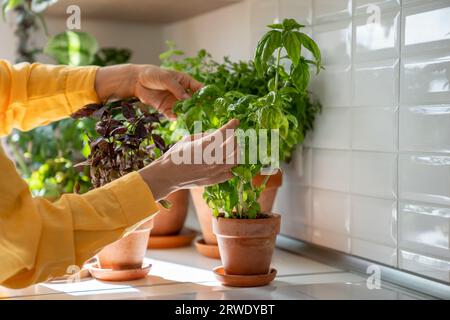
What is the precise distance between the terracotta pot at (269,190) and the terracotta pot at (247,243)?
0.62 feet

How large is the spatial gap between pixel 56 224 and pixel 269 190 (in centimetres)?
69

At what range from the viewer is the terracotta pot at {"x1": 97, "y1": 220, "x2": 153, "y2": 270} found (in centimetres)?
136

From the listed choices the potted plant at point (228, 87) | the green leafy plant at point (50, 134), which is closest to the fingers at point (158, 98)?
the potted plant at point (228, 87)

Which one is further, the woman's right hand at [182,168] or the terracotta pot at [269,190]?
the terracotta pot at [269,190]

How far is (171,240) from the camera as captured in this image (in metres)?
1.68

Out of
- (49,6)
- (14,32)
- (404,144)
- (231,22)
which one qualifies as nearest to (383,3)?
(404,144)

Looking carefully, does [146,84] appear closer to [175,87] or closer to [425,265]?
[175,87]

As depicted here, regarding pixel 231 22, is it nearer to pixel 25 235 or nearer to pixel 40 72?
pixel 40 72

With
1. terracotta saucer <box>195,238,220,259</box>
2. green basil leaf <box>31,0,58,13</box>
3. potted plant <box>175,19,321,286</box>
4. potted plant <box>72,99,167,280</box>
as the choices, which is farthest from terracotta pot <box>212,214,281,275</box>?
green basil leaf <box>31,0,58,13</box>

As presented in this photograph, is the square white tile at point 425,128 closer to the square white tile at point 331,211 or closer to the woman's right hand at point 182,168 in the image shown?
the square white tile at point 331,211

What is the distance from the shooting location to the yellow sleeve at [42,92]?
1337 millimetres

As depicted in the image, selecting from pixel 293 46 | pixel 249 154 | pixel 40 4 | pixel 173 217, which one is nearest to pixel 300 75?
pixel 293 46

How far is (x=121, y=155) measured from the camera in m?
1.31

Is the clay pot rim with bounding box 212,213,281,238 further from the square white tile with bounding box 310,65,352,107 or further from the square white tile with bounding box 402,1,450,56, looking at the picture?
the square white tile with bounding box 402,1,450,56
